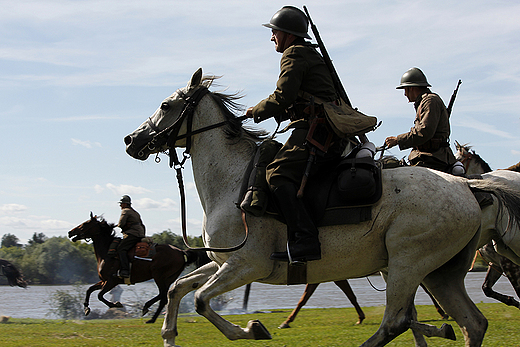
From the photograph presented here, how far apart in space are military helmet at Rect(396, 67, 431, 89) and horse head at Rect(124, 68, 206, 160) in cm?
294

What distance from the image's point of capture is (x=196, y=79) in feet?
20.1

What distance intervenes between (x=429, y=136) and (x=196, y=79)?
2.92 metres

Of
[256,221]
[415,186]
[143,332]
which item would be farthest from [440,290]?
[143,332]

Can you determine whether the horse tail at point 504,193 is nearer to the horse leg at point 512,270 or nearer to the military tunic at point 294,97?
the military tunic at point 294,97

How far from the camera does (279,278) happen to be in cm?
551

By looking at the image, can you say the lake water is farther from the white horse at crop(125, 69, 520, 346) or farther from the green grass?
the white horse at crop(125, 69, 520, 346)

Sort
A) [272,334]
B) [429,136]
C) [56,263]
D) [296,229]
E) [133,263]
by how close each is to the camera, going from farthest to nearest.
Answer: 1. [56,263]
2. [133,263]
3. [272,334]
4. [429,136]
5. [296,229]

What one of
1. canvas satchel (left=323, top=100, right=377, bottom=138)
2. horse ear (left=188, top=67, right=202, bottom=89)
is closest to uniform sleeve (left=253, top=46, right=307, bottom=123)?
canvas satchel (left=323, top=100, right=377, bottom=138)

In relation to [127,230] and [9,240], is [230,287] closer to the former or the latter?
[127,230]

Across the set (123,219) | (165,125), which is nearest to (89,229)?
(123,219)

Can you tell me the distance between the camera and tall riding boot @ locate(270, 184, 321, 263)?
512 cm

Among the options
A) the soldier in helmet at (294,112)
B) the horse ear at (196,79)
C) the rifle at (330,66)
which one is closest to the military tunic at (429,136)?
the rifle at (330,66)

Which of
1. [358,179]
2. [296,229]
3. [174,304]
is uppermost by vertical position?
[358,179]

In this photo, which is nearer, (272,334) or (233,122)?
(233,122)
